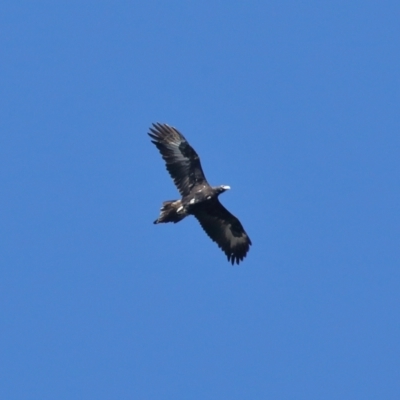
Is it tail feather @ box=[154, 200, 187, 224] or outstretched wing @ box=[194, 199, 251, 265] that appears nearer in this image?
tail feather @ box=[154, 200, 187, 224]

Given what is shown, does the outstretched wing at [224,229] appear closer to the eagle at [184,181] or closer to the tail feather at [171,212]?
the eagle at [184,181]

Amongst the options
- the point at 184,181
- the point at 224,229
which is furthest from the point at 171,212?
the point at 224,229

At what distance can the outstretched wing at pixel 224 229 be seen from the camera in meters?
43.6

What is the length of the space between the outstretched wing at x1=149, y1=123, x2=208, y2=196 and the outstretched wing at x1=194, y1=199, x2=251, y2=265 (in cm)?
91

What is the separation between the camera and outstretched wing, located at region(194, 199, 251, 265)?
4356 cm

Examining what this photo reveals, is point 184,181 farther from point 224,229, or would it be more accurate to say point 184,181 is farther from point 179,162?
point 224,229

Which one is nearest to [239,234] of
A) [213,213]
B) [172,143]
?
[213,213]

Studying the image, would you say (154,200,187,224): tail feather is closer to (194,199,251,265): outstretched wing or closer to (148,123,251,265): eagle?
(148,123,251,265): eagle

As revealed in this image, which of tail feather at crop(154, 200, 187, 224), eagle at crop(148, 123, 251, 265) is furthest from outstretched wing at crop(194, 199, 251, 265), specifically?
tail feather at crop(154, 200, 187, 224)

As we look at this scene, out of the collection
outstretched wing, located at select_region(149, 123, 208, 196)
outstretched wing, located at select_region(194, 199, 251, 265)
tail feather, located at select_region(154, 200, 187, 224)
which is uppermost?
outstretched wing, located at select_region(149, 123, 208, 196)

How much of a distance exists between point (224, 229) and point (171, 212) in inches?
Answer: 117

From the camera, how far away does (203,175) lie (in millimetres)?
43031

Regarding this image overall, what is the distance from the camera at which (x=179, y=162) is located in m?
42.9

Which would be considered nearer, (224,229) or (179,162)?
(179,162)
